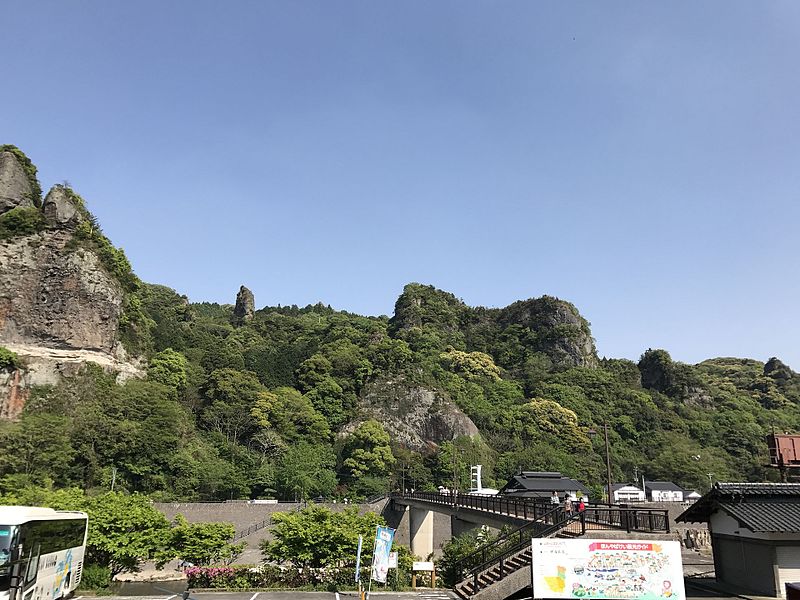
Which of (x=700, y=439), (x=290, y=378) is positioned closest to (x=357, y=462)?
(x=290, y=378)

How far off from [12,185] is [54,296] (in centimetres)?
1639

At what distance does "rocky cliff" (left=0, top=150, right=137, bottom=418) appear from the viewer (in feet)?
200

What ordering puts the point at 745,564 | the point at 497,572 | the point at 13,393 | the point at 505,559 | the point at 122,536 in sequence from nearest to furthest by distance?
the point at 745,564, the point at 497,572, the point at 505,559, the point at 122,536, the point at 13,393

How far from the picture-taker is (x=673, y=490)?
73438 millimetres

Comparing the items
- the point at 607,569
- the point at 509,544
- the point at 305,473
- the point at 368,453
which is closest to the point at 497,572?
the point at 509,544

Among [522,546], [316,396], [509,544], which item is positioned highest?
[316,396]

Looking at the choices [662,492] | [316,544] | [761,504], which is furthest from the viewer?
[662,492]

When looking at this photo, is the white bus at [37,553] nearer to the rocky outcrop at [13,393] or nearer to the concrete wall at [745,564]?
the concrete wall at [745,564]

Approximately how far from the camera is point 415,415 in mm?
88625

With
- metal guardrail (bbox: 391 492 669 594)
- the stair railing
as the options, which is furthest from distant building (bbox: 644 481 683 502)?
the stair railing

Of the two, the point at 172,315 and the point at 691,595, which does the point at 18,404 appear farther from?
the point at 691,595

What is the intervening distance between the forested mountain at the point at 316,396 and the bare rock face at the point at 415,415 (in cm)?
25

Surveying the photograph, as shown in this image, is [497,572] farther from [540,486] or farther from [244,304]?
[244,304]

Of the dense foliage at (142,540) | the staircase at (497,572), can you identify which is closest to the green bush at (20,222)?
the dense foliage at (142,540)
